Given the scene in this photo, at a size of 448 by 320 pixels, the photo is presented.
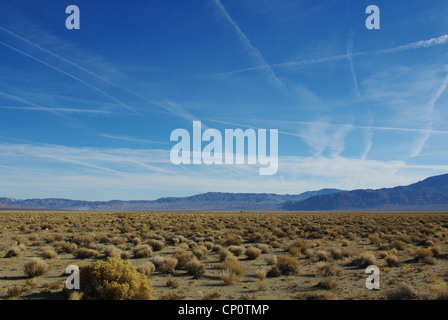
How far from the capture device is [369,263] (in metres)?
14.7

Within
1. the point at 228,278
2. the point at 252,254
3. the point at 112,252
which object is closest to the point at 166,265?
the point at 228,278

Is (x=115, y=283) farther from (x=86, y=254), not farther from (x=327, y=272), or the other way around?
(x=86, y=254)

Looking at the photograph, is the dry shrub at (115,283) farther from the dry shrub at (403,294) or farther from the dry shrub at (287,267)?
the dry shrub at (403,294)

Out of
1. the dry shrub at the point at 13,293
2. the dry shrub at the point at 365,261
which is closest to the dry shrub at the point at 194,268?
the dry shrub at the point at 13,293

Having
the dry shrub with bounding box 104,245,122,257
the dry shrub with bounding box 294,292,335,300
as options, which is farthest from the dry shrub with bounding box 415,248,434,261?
the dry shrub with bounding box 104,245,122,257

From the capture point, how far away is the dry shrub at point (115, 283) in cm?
852

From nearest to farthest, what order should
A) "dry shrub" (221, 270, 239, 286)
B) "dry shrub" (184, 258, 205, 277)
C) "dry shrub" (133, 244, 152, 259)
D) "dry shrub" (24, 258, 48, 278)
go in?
"dry shrub" (221, 270, 239, 286)
"dry shrub" (24, 258, 48, 278)
"dry shrub" (184, 258, 205, 277)
"dry shrub" (133, 244, 152, 259)

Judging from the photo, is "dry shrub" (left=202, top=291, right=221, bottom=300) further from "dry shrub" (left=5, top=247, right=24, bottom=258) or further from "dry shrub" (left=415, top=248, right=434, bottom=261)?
"dry shrub" (left=5, top=247, right=24, bottom=258)

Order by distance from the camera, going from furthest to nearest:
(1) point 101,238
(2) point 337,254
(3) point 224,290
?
Answer: (1) point 101,238 → (2) point 337,254 → (3) point 224,290

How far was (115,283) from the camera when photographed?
27.9ft

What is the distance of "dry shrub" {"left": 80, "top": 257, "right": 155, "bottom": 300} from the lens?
8.52m
